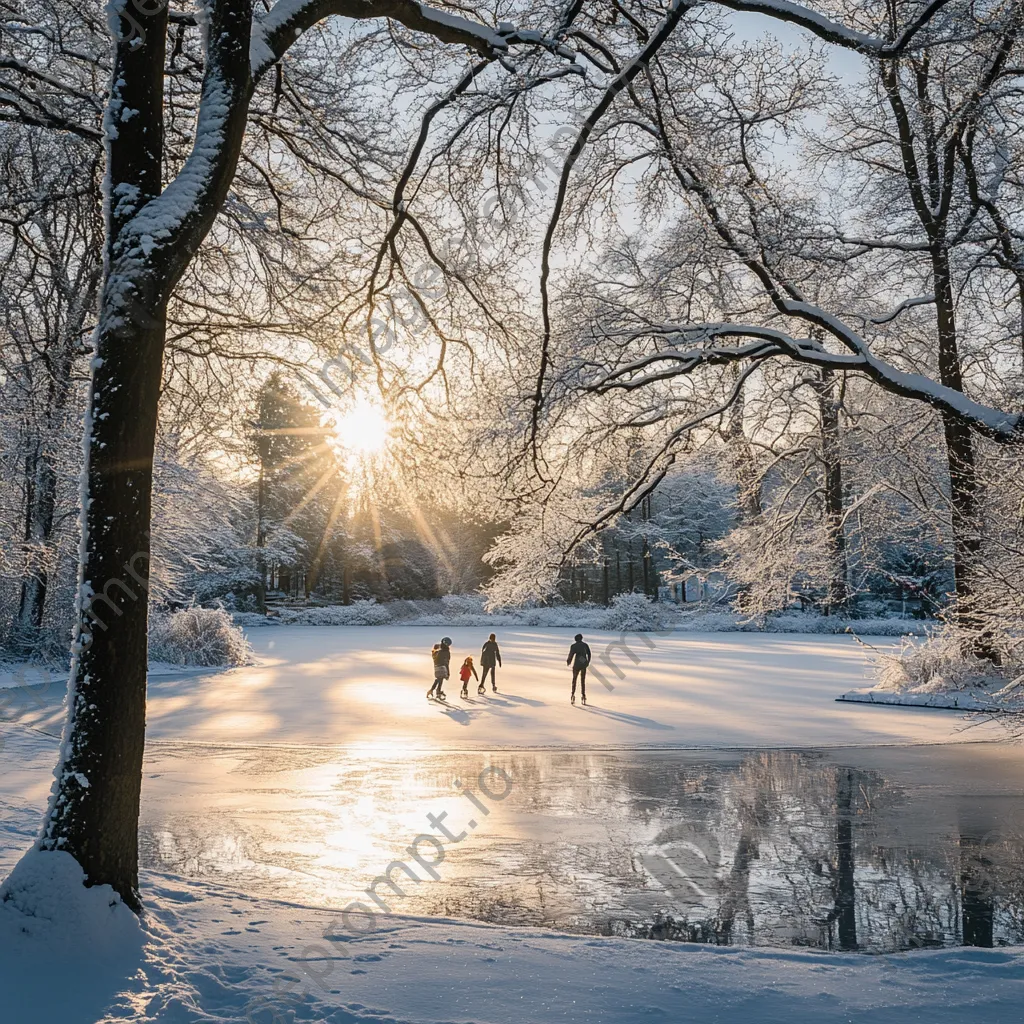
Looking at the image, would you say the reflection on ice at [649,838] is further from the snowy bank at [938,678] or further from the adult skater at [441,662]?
the adult skater at [441,662]

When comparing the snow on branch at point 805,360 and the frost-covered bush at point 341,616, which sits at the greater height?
the snow on branch at point 805,360

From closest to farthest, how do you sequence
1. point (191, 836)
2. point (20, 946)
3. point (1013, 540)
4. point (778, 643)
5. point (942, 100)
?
point (20, 946)
point (191, 836)
point (1013, 540)
point (942, 100)
point (778, 643)

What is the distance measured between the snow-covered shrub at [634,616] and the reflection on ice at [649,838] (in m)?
27.2

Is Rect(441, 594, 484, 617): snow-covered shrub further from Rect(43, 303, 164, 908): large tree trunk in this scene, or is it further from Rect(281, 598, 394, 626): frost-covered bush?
Rect(43, 303, 164, 908): large tree trunk

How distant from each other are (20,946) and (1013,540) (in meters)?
10.0

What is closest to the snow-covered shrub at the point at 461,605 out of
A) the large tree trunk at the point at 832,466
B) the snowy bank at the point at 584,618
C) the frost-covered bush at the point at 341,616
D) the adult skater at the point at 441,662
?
the snowy bank at the point at 584,618

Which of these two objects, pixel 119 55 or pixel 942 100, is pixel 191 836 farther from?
pixel 942 100

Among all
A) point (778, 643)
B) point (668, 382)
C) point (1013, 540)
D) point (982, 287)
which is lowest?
point (778, 643)

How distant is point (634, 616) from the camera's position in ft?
132

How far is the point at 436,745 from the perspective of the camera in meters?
13.2

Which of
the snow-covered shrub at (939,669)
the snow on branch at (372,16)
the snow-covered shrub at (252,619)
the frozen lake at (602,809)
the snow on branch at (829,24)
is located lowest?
the snow-covered shrub at (252,619)

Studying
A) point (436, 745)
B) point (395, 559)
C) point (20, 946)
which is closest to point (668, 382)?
point (436, 745)

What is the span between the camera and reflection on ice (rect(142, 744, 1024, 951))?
20.6ft

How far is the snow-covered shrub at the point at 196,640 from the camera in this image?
83.0ft
